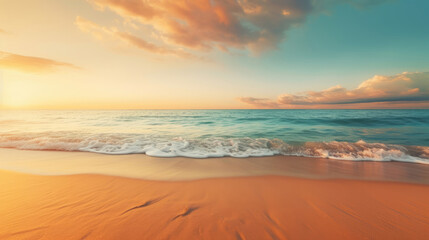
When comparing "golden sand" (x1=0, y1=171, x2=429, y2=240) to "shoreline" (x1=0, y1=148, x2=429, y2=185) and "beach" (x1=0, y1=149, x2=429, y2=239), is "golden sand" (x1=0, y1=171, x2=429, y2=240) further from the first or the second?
"shoreline" (x1=0, y1=148, x2=429, y2=185)

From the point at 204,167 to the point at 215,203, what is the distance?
1.90m

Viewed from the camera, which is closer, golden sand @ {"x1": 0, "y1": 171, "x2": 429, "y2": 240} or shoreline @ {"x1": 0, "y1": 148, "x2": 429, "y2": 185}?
golden sand @ {"x1": 0, "y1": 171, "x2": 429, "y2": 240}

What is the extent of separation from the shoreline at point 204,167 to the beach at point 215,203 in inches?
2.1

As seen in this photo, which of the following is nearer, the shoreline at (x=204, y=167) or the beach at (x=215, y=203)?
the beach at (x=215, y=203)

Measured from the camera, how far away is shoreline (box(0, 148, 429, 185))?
154 inches

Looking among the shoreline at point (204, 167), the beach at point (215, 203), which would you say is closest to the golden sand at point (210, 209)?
the beach at point (215, 203)

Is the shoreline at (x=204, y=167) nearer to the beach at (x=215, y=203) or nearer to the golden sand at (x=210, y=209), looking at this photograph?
the beach at (x=215, y=203)

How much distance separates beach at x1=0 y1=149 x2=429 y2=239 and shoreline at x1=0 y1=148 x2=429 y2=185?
0.17 feet

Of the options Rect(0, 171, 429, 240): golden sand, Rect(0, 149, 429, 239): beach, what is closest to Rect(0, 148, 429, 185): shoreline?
Rect(0, 149, 429, 239): beach

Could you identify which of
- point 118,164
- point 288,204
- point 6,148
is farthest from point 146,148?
point 6,148

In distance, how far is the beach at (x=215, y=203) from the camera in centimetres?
203

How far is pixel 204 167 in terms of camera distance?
453cm

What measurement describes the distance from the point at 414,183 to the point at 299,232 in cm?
403

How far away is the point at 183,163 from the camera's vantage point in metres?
4.84
